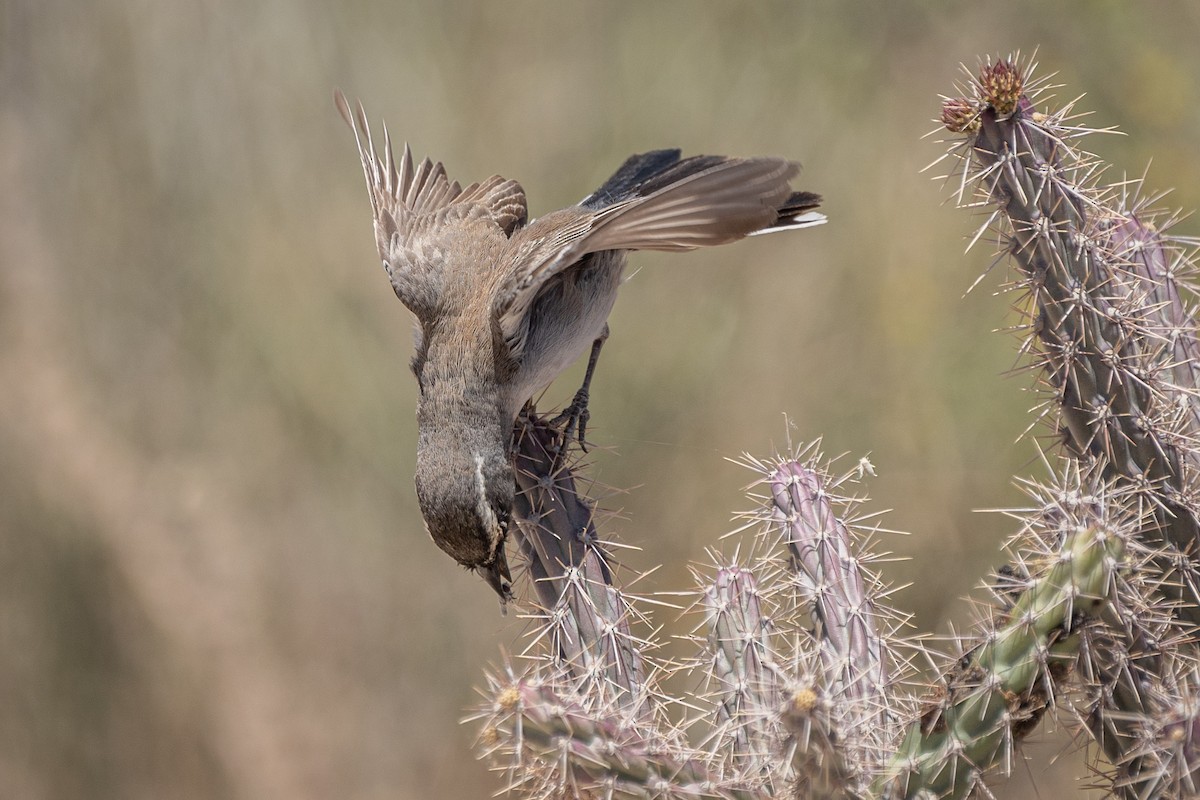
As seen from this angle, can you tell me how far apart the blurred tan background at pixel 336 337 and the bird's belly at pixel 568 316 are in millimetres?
1662

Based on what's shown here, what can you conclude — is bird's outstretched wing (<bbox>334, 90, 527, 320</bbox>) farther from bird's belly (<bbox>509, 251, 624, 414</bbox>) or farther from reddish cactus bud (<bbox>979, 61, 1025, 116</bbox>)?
reddish cactus bud (<bbox>979, 61, 1025, 116</bbox>)

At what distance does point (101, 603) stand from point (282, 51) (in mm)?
3192

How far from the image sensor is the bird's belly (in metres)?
3.85

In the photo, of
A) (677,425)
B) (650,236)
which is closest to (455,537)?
(650,236)

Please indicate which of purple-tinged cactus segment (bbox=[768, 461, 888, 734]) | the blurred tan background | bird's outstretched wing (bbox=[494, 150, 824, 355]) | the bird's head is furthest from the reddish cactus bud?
the blurred tan background

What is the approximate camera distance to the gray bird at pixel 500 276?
3127 mm

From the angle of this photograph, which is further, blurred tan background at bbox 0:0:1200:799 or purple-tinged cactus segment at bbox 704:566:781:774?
blurred tan background at bbox 0:0:1200:799

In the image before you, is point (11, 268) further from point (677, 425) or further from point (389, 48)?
point (677, 425)

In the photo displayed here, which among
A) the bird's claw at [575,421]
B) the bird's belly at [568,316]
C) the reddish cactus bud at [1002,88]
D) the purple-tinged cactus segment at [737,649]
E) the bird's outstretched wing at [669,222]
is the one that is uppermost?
the reddish cactus bud at [1002,88]

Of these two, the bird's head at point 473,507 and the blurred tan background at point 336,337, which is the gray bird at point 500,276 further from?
the blurred tan background at point 336,337

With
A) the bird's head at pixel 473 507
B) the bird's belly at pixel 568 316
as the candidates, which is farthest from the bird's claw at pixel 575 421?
the bird's head at pixel 473 507

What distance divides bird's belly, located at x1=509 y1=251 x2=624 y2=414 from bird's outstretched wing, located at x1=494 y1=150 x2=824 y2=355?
15 centimetres

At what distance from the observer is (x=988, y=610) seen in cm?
275

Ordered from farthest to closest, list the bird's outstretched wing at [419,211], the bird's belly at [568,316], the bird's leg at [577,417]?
the bird's outstretched wing at [419,211] → the bird's belly at [568,316] → the bird's leg at [577,417]
